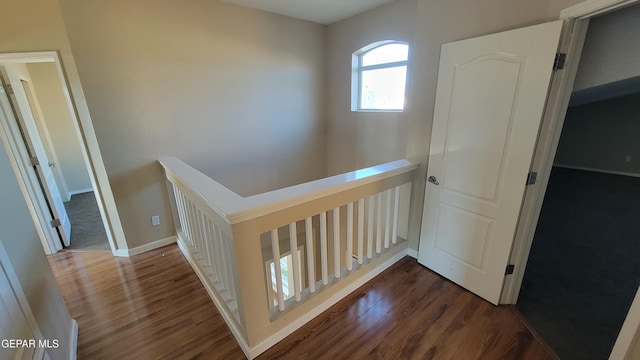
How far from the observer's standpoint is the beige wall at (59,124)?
4.59 meters

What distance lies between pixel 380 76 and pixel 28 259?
3.59 meters

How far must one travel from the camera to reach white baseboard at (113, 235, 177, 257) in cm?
272

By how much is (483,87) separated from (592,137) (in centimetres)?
705

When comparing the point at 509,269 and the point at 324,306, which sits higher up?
the point at 509,269

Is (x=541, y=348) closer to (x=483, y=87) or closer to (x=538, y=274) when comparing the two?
(x=538, y=274)

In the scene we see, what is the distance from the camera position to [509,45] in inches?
65.8

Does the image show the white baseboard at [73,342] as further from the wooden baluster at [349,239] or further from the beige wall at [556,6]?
the beige wall at [556,6]

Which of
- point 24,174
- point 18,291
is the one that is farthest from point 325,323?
point 24,174

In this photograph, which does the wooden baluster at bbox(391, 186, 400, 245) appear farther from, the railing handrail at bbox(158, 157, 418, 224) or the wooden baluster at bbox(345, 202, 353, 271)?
the wooden baluster at bbox(345, 202, 353, 271)

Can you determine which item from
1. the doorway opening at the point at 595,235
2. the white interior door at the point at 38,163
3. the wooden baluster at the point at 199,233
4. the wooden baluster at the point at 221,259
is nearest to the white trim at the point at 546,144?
the doorway opening at the point at 595,235

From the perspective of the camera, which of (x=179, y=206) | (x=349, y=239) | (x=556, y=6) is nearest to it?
(x=556, y=6)

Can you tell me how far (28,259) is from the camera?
1280 mm

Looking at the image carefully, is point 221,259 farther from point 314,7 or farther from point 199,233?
point 314,7

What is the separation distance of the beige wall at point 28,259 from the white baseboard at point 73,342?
0.08 meters
